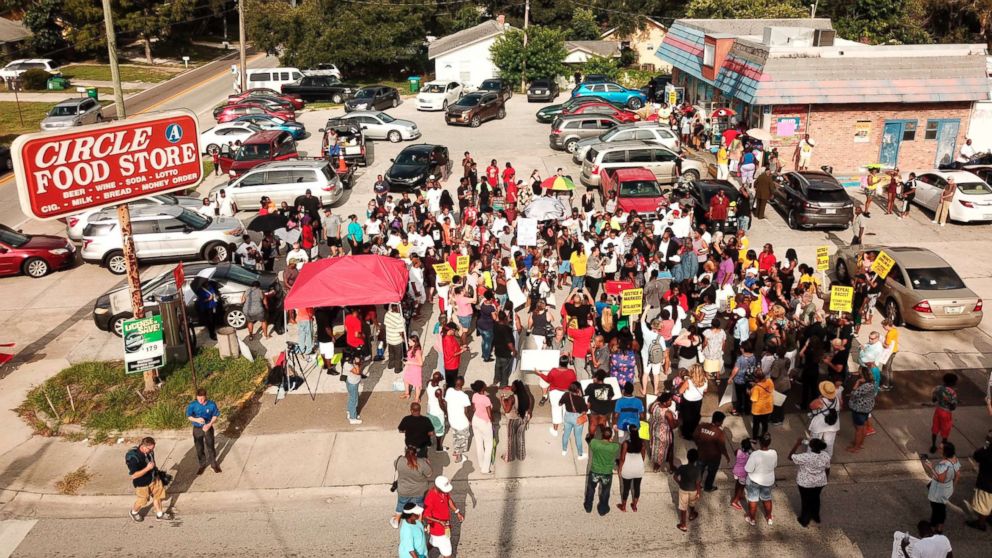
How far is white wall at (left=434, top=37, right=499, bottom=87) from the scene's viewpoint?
178 ft


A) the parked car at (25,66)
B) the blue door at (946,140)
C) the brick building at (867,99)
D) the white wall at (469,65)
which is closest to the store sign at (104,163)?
the brick building at (867,99)

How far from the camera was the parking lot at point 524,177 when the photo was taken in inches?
650

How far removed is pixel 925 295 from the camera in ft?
53.9

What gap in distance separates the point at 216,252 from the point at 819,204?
17.4 m

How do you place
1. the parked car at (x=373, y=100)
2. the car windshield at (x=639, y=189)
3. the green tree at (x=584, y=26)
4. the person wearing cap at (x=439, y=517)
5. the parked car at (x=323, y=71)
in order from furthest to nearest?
the green tree at (x=584, y=26), the parked car at (x=323, y=71), the parked car at (x=373, y=100), the car windshield at (x=639, y=189), the person wearing cap at (x=439, y=517)

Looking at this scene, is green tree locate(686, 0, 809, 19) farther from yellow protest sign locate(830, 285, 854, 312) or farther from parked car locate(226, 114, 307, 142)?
yellow protest sign locate(830, 285, 854, 312)

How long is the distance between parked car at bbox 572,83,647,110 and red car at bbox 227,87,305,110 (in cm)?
1595

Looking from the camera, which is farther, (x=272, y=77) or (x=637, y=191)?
(x=272, y=77)

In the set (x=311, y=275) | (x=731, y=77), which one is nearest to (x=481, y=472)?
(x=311, y=275)

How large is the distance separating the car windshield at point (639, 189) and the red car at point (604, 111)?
40.3ft

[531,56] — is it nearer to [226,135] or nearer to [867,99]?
[226,135]

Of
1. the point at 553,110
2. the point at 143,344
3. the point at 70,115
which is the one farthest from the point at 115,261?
the point at 70,115

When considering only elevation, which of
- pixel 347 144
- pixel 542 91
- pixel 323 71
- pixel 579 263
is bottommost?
pixel 579 263

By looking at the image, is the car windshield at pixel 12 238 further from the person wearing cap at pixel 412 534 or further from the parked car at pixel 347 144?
the person wearing cap at pixel 412 534
